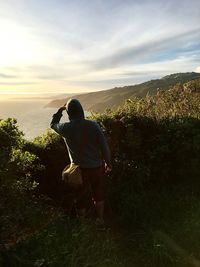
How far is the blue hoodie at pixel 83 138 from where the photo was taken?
718 cm

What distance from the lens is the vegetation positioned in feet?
18.9

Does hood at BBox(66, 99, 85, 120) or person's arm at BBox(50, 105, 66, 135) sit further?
person's arm at BBox(50, 105, 66, 135)

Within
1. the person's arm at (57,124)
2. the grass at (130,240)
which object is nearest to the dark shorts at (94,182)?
the grass at (130,240)

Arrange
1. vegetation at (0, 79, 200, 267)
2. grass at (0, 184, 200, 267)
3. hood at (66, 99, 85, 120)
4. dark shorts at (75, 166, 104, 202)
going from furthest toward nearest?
dark shorts at (75, 166, 104, 202) < hood at (66, 99, 85, 120) < vegetation at (0, 79, 200, 267) < grass at (0, 184, 200, 267)

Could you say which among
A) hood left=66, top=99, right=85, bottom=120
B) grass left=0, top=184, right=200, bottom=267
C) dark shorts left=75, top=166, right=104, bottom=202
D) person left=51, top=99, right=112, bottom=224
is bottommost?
grass left=0, top=184, right=200, bottom=267

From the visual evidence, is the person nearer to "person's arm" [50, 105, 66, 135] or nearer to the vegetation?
"person's arm" [50, 105, 66, 135]

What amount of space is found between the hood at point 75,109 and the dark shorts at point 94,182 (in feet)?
2.96

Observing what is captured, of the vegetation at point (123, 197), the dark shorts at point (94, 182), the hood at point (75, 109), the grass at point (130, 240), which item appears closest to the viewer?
the grass at point (130, 240)

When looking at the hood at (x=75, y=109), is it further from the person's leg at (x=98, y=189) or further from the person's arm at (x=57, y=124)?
the person's leg at (x=98, y=189)

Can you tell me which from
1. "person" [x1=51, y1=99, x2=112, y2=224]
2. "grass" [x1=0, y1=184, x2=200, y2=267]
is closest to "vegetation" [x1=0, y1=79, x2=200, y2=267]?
"grass" [x1=0, y1=184, x2=200, y2=267]

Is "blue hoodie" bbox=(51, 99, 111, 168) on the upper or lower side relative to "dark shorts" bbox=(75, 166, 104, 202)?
upper

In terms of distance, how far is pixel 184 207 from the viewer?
7848 mm

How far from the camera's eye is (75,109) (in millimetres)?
7203

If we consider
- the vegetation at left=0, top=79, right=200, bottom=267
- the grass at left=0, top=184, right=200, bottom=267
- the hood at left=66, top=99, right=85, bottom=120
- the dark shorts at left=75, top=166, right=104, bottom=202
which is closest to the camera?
the grass at left=0, top=184, right=200, bottom=267
